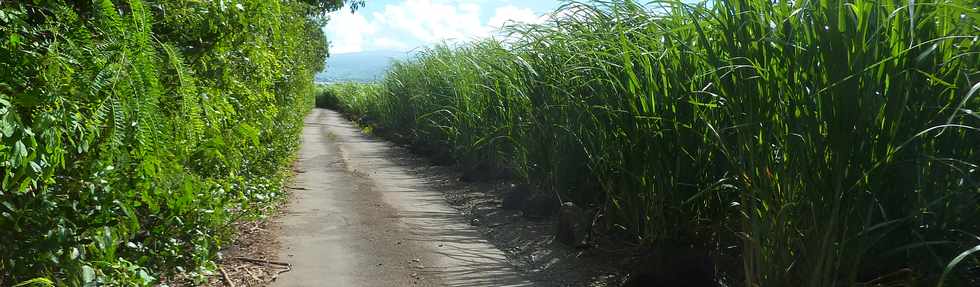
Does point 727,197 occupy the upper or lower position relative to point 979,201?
lower

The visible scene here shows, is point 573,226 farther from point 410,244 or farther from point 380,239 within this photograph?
point 380,239

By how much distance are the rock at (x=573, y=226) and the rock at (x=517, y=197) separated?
5.11 feet

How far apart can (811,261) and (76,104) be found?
2497 mm

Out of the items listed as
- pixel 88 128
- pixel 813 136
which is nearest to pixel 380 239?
pixel 88 128

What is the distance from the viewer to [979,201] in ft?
8.12

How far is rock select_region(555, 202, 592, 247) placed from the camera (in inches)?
209

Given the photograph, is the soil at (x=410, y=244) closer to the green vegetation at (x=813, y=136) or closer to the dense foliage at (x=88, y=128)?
the green vegetation at (x=813, y=136)

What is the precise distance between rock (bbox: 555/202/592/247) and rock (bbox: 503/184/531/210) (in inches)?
61.3

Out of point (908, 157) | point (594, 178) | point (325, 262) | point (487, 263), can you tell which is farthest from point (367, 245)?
point (908, 157)

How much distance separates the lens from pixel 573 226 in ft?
17.6

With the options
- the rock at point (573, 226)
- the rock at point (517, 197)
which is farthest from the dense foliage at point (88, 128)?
the rock at point (517, 197)

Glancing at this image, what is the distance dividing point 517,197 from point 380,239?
1786 millimetres

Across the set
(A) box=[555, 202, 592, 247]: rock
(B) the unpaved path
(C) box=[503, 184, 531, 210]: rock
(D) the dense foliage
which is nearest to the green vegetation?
(A) box=[555, 202, 592, 247]: rock

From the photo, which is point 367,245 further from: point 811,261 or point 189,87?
point 811,261
